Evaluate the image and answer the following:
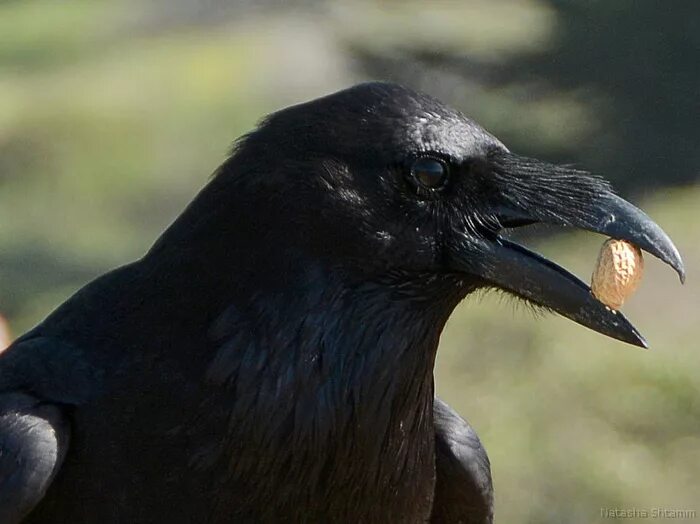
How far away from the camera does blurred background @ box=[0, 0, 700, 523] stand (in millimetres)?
5199

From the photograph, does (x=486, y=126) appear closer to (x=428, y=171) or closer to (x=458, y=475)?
(x=458, y=475)

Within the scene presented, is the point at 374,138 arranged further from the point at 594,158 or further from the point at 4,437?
the point at 594,158

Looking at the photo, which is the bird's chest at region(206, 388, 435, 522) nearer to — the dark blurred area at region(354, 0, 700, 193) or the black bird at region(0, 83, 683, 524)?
the black bird at region(0, 83, 683, 524)

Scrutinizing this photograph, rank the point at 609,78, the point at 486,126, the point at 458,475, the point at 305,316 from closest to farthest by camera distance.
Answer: the point at 305,316 → the point at 458,475 → the point at 486,126 → the point at 609,78

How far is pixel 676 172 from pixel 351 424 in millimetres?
4946

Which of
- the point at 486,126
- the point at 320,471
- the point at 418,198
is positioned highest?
the point at 486,126

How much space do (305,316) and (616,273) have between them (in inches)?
22.5

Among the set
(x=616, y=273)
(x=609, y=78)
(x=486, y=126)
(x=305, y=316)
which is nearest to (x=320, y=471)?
(x=305, y=316)

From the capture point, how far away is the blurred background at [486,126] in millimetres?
5199

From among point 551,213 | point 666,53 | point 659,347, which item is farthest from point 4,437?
point 666,53

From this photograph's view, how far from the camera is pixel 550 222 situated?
2455mm

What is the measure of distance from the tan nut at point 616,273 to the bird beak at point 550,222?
0.02 metres

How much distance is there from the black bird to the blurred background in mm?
2492

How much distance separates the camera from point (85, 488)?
2547mm
